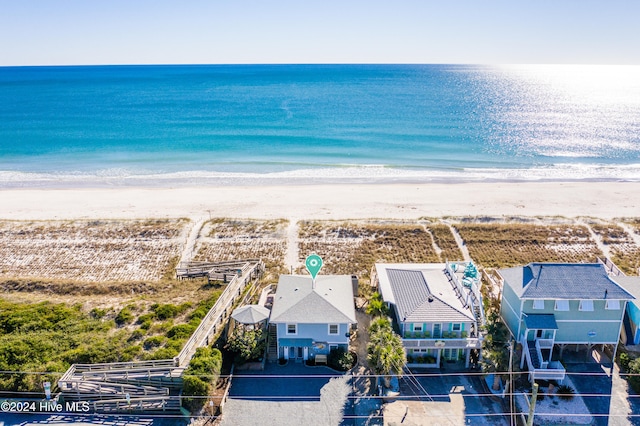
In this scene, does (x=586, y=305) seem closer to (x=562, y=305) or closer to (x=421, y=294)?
(x=562, y=305)

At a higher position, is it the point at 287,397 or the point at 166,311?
the point at 166,311

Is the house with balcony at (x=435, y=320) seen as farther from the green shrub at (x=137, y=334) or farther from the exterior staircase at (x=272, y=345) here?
the green shrub at (x=137, y=334)

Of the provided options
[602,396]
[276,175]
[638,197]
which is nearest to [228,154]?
[276,175]

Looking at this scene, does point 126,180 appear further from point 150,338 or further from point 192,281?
point 150,338

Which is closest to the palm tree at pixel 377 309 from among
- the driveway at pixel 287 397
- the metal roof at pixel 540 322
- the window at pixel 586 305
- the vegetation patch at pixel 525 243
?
the driveway at pixel 287 397

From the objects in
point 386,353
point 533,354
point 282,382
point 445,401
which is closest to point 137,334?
point 282,382

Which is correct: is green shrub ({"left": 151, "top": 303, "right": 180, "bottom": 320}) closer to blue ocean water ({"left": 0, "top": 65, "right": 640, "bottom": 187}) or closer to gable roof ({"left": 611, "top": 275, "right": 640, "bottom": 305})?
gable roof ({"left": 611, "top": 275, "right": 640, "bottom": 305})
